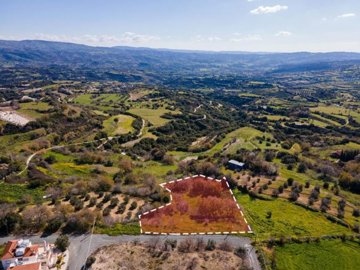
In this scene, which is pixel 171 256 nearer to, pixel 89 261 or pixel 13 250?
pixel 89 261

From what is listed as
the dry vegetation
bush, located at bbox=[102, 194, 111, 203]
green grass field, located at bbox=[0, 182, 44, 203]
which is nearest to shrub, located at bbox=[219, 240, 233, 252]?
the dry vegetation

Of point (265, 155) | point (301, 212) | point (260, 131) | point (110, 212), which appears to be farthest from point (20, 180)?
point (260, 131)

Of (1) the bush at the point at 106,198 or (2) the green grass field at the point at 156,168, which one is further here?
(2) the green grass field at the point at 156,168

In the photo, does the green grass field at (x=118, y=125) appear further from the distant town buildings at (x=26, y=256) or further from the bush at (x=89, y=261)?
the bush at (x=89, y=261)

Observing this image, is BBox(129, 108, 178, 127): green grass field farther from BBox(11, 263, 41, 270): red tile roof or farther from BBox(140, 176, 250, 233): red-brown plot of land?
BBox(11, 263, 41, 270): red tile roof

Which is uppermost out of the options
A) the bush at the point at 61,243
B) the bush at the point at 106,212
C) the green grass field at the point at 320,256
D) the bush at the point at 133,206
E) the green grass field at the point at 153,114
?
the bush at the point at 61,243

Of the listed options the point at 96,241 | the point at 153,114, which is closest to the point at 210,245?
the point at 96,241

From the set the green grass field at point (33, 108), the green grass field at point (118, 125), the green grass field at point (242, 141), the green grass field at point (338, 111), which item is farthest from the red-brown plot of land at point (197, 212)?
the green grass field at point (338, 111)
